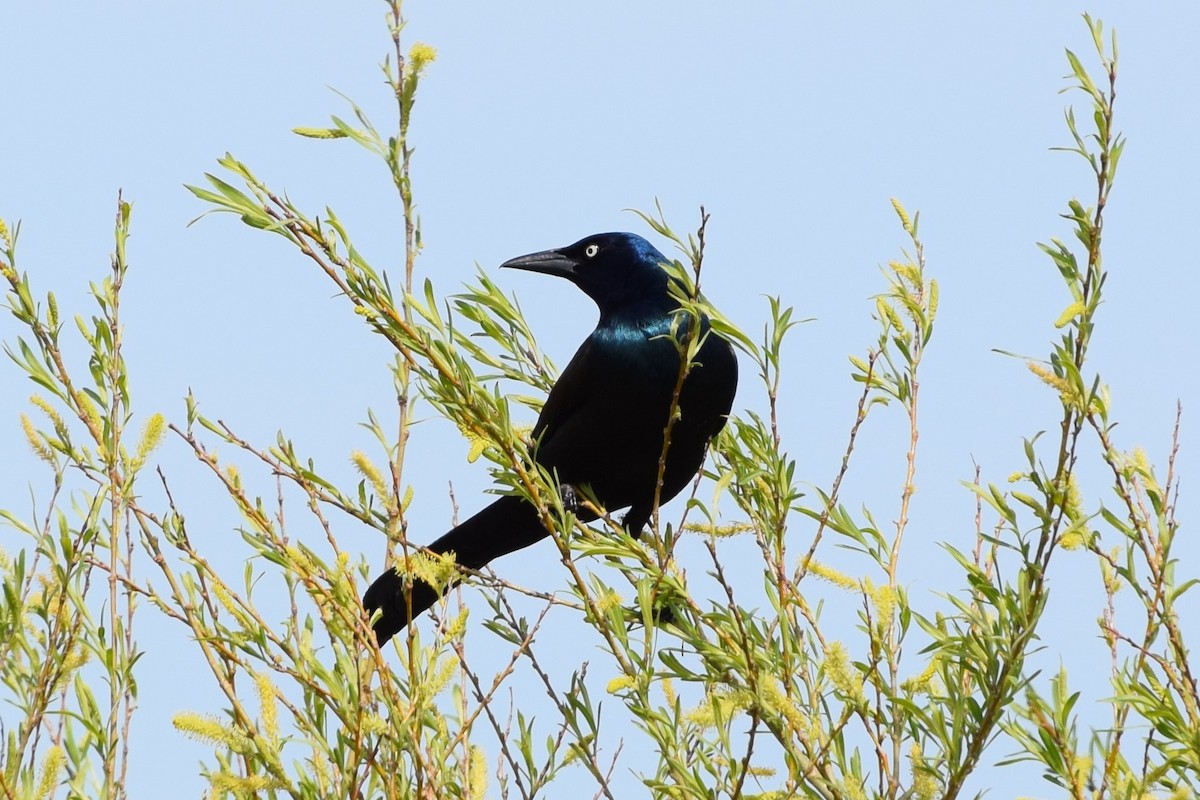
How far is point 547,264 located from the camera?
5.23m

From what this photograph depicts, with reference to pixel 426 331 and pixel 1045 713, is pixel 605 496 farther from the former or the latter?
pixel 1045 713

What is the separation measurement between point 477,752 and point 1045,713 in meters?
0.98

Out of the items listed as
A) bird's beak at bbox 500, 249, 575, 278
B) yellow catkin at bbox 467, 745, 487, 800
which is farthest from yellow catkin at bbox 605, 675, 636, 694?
bird's beak at bbox 500, 249, 575, 278

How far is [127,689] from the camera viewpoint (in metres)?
2.60

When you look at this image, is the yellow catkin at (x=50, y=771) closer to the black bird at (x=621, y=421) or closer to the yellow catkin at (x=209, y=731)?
the yellow catkin at (x=209, y=731)

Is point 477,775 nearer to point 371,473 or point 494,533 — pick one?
point 371,473

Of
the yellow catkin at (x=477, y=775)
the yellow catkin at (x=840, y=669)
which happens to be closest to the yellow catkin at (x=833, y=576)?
the yellow catkin at (x=840, y=669)

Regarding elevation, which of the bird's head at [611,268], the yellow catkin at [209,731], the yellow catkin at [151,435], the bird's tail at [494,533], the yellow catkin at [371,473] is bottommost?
the yellow catkin at [209,731]

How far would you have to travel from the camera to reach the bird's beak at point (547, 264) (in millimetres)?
5199

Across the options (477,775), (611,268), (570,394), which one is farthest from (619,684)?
(611,268)

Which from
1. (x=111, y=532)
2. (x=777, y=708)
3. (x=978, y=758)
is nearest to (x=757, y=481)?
(x=777, y=708)

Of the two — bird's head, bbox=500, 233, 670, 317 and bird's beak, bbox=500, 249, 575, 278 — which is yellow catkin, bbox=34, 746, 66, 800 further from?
bird's beak, bbox=500, 249, 575, 278

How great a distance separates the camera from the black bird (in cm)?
434

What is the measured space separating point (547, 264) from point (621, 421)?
1009 mm
